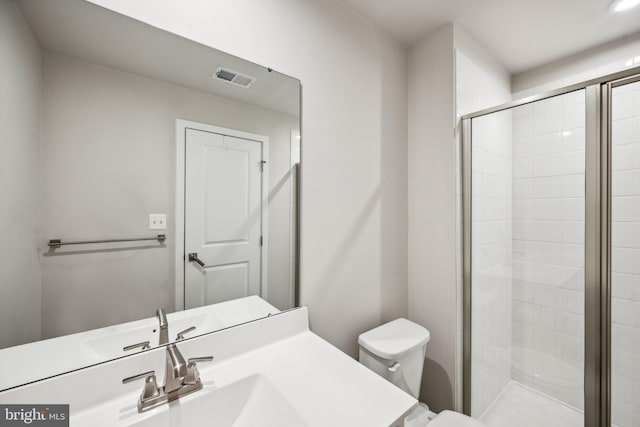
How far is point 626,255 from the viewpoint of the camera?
1.14 m

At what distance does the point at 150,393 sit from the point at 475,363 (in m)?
1.67

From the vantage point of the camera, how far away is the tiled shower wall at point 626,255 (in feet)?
3.67

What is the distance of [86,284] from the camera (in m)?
0.76

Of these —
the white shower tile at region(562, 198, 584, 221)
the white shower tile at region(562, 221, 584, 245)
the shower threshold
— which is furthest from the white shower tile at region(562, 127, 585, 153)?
the shower threshold

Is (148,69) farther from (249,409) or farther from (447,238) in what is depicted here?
(447,238)

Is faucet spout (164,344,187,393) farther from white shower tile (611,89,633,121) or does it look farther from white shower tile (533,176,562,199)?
white shower tile (611,89,633,121)

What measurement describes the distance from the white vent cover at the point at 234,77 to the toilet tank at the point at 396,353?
1.27 metres

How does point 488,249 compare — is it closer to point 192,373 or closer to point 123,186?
point 192,373

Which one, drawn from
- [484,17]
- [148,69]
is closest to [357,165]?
[148,69]

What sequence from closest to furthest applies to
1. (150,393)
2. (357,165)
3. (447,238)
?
(150,393) < (357,165) < (447,238)

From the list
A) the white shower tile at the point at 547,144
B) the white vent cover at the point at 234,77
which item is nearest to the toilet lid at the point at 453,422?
the white shower tile at the point at 547,144

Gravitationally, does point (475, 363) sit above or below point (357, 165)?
below

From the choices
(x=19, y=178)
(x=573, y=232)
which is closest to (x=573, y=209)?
(x=573, y=232)

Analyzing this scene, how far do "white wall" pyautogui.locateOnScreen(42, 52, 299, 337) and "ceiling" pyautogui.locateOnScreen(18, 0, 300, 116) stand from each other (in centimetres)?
4
